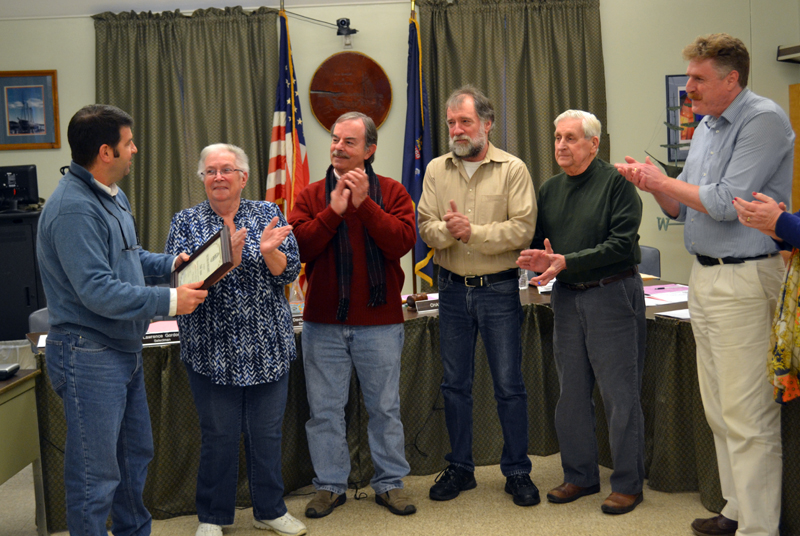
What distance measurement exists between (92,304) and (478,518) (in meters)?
1.67

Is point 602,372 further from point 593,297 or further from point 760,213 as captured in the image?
point 760,213

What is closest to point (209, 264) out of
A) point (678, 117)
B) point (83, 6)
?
point (83, 6)

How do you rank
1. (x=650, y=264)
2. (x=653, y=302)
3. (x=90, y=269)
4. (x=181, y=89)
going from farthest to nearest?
(x=181, y=89), (x=650, y=264), (x=653, y=302), (x=90, y=269)

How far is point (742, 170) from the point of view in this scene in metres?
2.17

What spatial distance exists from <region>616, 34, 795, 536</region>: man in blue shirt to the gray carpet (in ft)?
1.40

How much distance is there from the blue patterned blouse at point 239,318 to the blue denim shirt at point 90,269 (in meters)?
0.34

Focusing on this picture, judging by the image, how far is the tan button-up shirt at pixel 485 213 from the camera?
2.65 metres

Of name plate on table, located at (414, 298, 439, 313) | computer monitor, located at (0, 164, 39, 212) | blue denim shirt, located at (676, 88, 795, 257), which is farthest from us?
computer monitor, located at (0, 164, 39, 212)

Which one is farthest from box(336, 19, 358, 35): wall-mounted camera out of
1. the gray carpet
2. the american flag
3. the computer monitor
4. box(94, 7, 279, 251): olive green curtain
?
the gray carpet

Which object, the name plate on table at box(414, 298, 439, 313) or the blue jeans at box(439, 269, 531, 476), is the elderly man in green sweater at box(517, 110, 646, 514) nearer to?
the blue jeans at box(439, 269, 531, 476)

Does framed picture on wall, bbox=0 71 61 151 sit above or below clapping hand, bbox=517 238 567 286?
above

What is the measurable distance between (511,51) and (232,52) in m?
2.18

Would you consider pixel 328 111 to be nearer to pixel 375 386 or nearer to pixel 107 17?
pixel 107 17

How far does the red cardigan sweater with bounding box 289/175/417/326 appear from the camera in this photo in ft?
8.36
